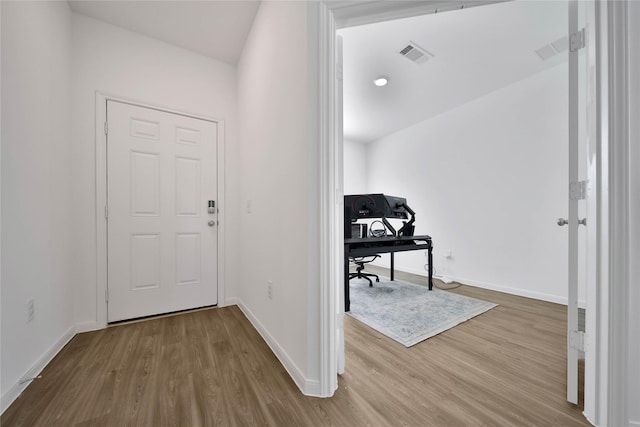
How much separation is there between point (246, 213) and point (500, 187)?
3157 millimetres

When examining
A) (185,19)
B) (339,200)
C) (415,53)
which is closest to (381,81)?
(415,53)

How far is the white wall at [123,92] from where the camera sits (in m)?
1.99

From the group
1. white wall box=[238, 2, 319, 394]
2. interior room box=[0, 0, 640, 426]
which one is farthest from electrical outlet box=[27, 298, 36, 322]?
white wall box=[238, 2, 319, 394]

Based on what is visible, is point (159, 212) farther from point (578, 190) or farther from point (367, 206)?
point (578, 190)

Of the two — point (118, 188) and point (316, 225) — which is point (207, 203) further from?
point (316, 225)

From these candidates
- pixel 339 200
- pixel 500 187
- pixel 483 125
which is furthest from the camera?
pixel 483 125

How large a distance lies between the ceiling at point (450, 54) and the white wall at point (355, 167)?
1450 mm

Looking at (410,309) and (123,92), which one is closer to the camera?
(123,92)

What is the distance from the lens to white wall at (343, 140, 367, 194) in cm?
504

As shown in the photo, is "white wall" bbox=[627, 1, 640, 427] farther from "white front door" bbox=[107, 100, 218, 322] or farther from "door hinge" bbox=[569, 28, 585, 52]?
"white front door" bbox=[107, 100, 218, 322]

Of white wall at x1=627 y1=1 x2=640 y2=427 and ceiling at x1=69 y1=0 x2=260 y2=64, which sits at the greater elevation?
ceiling at x1=69 y1=0 x2=260 y2=64

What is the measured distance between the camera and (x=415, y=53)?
93.0 inches

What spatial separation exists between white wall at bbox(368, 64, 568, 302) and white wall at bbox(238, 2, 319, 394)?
2928mm

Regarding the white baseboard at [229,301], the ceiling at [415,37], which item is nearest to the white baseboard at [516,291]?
the ceiling at [415,37]
